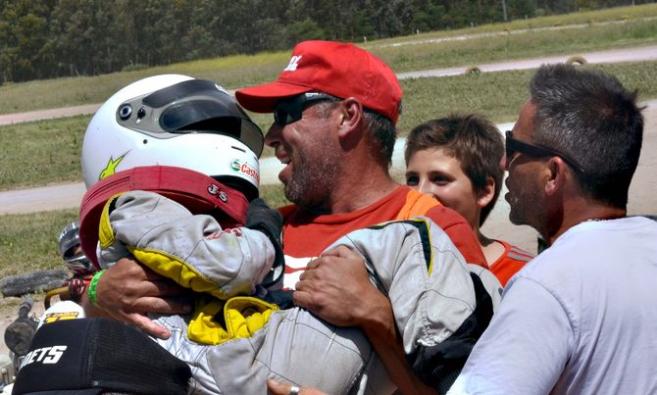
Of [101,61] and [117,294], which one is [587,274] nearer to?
[117,294]

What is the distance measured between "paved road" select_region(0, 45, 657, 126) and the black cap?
27.7m

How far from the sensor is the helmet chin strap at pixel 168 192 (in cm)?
276

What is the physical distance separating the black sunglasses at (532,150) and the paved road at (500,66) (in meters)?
27.4

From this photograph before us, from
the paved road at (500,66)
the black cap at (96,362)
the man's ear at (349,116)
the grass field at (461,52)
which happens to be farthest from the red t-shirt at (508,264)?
the grass field at (461,52)

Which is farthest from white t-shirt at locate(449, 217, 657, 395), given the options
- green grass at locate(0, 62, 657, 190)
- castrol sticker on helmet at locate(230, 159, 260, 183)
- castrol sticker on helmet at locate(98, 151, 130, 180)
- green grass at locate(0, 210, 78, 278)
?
green grass at locate(0, 62, 657, 190)

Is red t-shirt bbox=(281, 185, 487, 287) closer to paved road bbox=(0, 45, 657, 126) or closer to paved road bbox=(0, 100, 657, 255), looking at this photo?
paved road bbox=(0, 100, 657, 255)

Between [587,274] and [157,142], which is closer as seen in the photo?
[587,274]

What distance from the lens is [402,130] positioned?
57.0 ft

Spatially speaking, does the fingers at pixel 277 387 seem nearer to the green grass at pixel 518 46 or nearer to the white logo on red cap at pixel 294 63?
the white logo on red cap at pixel 294 63

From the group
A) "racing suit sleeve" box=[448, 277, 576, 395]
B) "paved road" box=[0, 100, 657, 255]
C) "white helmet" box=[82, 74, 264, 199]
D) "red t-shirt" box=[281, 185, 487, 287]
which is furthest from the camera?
"paved road" box=[0, 100, 657, 255]

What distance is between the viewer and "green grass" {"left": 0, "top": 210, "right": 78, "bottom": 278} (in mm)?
9844

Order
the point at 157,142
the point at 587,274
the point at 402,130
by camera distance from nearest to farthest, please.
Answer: the point at 587,274 < the point at 157,142 < the point at 402,130

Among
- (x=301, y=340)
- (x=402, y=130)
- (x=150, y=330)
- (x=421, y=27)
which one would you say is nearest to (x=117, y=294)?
(x=150, y=330)

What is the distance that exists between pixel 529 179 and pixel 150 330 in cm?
101
